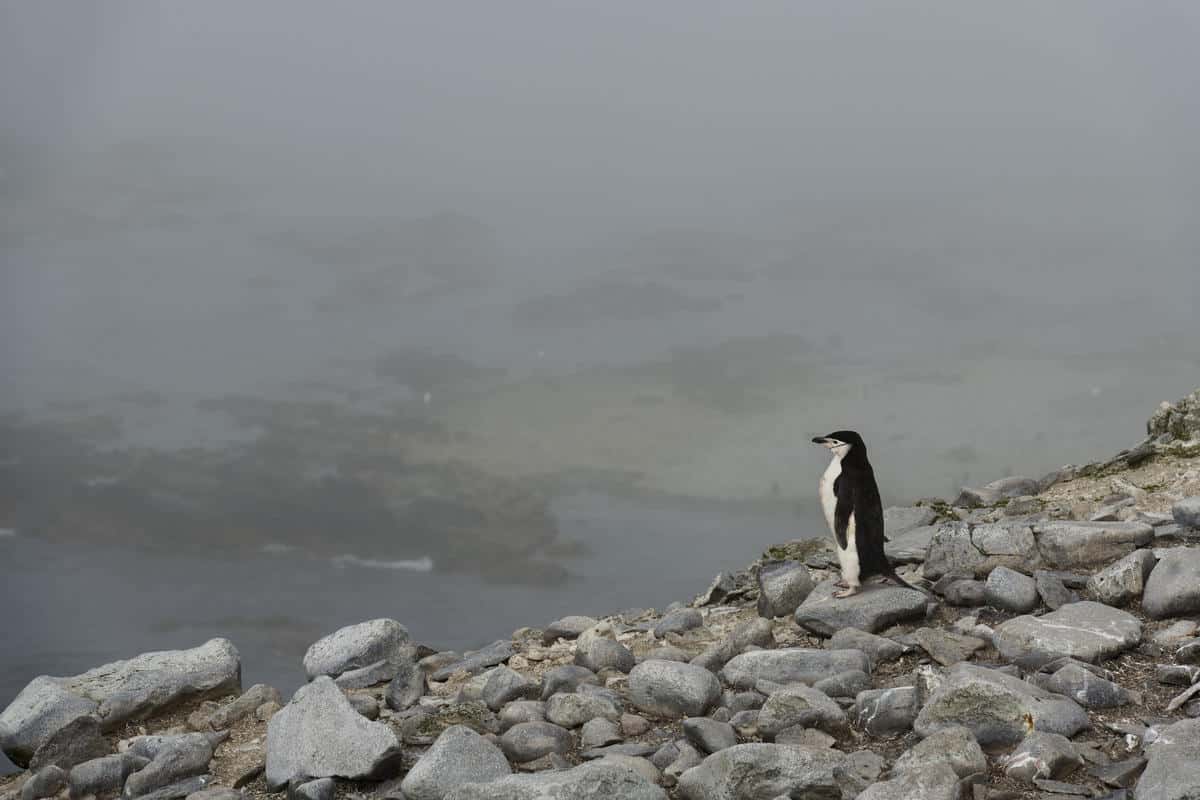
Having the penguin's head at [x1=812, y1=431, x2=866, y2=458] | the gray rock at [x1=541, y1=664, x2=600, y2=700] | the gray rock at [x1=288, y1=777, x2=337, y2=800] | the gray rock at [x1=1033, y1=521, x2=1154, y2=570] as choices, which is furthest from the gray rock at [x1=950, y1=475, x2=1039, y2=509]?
the gray rock at [x1=288, y1=777, x2=337, y2=800]

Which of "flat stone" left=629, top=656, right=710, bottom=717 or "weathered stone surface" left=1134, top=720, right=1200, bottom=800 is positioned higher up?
"weathered stone surface" left=1134, top=720, right=1200, bottom=800

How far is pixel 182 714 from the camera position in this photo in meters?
10.8

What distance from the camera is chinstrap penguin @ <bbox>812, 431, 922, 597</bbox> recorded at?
9797 millimetres

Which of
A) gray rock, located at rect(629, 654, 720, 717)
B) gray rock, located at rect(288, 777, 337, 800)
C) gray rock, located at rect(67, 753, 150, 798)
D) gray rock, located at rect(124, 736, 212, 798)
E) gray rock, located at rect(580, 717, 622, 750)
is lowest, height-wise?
gray rock, located at rect(67, 753, 150, 798)

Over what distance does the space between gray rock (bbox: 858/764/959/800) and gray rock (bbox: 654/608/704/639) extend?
14.4 feet

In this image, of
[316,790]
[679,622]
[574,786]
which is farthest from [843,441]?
[316,790]

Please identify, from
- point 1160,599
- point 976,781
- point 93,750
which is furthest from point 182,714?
point 1160,599

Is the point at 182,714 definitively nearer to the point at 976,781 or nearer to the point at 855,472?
the point at 855,472

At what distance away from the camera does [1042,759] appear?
6.66 m

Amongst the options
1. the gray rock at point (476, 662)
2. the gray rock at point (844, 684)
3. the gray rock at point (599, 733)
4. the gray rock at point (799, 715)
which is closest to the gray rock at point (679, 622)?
the gray rock at point (476, 662)

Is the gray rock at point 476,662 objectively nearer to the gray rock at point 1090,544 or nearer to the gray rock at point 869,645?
the gray rock at point 869,645

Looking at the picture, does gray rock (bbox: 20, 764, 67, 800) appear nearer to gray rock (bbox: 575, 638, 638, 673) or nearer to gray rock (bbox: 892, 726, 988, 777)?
gray rock (bbox: 575, 638, 638, 673)

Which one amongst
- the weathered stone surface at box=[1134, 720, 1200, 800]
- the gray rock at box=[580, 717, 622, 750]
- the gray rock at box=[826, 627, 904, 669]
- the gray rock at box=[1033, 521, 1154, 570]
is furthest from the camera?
the gray rock at box=[1033, 521, 1154, 570]

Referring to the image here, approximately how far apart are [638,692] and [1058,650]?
2.91 meters
